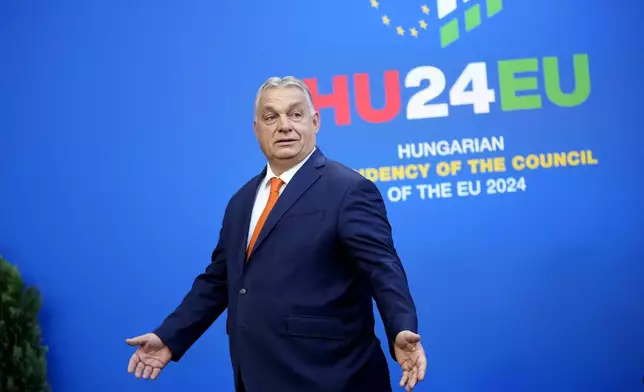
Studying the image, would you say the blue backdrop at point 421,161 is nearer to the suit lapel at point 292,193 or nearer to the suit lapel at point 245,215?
the suit lapel at point 245,215

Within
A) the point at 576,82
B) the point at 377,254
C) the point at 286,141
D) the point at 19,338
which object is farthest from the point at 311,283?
the point at 576,82

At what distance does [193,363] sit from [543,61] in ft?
7.53

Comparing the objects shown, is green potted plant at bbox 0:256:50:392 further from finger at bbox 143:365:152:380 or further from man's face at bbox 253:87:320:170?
man's face at bbox 253:87:320:170

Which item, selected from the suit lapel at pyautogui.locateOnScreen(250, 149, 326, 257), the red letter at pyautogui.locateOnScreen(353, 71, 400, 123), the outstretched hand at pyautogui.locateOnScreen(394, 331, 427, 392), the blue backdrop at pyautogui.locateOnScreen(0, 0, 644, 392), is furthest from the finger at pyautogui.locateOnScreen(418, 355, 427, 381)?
the red letter at pyautogui.locateOnScreen(353, 71, 400, 123)

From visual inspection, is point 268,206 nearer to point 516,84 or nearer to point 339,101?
point 339,101

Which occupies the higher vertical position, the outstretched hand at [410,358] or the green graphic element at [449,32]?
the green graphic element at [449,32]

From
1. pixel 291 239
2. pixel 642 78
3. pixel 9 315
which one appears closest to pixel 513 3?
pixel 642 78

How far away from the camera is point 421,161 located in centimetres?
389

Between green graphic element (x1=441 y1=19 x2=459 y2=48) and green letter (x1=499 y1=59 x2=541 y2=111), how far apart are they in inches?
10.3

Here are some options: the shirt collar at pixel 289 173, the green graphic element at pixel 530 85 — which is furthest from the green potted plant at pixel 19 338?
the green graphic element at pixel 530 85

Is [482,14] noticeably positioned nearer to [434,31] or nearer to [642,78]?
[434,31]

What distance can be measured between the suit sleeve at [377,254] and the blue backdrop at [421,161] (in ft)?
5.80

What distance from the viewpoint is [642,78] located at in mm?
3924

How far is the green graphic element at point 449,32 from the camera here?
3.91 metres
